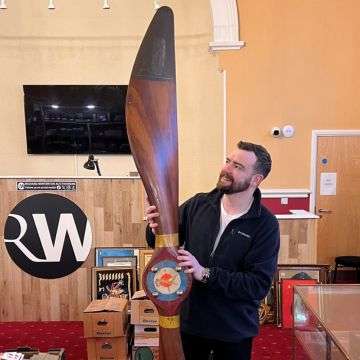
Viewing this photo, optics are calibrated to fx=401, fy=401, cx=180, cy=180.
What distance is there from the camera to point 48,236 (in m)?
3.39

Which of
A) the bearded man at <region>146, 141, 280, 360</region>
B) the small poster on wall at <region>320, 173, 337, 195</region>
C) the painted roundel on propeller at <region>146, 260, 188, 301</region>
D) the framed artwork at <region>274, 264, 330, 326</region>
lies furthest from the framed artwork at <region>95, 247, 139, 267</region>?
the small poster on wall at <region>320, 173, 337, 195</region>

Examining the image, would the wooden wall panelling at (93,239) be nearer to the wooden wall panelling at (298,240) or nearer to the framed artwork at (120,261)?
the framed artwork at (120,261)

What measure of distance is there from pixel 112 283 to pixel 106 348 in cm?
74

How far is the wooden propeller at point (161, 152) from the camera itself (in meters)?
1.36

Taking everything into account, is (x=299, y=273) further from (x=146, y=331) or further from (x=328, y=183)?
(x=328, y=183)

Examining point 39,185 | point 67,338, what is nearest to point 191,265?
point 67,338

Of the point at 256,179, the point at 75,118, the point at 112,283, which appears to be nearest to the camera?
the point at 256,179

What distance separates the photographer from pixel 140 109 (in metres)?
1.36

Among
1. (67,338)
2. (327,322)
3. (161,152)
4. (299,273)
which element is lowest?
(67,338)

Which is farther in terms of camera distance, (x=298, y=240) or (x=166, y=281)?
(x=298, y=240)

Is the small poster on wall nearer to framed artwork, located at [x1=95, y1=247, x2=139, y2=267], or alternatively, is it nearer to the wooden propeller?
framed artwork, located at [x1=95, y1=247, x2=139, y2=267]

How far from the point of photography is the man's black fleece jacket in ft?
4.61

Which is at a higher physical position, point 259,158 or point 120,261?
point 259,158

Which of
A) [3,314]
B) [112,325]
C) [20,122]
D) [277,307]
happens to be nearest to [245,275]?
[112,325]
